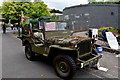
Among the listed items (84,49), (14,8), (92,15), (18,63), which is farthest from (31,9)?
(84,49)

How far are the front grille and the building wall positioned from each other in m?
12.5

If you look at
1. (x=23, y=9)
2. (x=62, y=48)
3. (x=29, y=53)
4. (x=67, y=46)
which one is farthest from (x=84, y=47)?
(x=23, y=9)

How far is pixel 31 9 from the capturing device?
17281 mm

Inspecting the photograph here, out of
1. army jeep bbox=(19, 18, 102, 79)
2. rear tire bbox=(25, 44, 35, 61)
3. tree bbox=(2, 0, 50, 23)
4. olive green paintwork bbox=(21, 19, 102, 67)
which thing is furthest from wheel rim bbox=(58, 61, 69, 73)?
tree bbox=(2, 0, 50, 23)

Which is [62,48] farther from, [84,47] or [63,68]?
[84,47]

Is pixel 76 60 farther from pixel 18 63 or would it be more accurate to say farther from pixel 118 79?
pixel 18 63

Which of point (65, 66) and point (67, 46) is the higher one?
point (67, 46)

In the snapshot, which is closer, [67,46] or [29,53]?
[67,46]

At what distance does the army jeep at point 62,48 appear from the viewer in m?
3.68

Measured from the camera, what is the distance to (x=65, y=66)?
385 centimetres

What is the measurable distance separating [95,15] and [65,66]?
16931 mm

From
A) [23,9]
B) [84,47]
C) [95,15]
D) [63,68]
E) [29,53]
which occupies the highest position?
[23,9]

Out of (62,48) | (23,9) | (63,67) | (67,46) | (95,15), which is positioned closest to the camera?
(62,48)

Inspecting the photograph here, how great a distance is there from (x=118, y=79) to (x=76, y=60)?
5.46 ft
